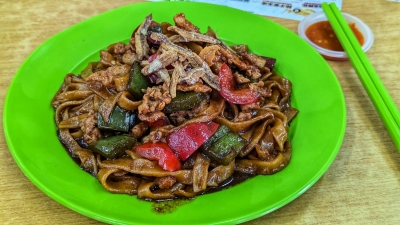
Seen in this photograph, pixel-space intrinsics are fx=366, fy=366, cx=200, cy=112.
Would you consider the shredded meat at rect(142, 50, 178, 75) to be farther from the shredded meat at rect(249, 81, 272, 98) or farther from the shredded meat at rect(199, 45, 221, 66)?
the shredded meat at rect(249, 81, 272, 98)

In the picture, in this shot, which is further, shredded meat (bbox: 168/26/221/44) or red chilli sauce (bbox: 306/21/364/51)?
red chilli sauce (bbox: 306/21/364/51)

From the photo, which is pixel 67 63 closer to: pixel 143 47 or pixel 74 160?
pixel 143 47

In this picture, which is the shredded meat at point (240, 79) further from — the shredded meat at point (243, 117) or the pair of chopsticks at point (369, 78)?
the pair of chopsticks at point (369, 78)

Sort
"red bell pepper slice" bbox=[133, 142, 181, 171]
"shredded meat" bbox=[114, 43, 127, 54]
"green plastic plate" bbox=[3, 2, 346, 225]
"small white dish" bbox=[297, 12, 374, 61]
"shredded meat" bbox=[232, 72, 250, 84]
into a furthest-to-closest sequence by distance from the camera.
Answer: "small white dish" bbox=[297, 12, 374, 61]
"shredded meat" bbox=[114, 43, 127, 54]
"shredded meat" bbox=[232, 72, 250, 84]
"red bell pepper slice" bbox=[133, 142, 181, 171]
"green plastic plate" bbox=[3, 2, 346, 225]

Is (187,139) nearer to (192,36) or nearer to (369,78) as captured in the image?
(192,36)

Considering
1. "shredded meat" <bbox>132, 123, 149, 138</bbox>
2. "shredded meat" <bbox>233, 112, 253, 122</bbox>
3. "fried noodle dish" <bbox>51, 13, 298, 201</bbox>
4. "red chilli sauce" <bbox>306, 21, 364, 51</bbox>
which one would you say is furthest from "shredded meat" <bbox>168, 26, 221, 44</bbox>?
"red chilli sauce" <bbox>306, 21, 364, 51</bbox>

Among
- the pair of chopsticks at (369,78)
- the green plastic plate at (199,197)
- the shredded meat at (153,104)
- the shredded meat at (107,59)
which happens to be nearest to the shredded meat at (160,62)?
the shredded meat at (153,104)

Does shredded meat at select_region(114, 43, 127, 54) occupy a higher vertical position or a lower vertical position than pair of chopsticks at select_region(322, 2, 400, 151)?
higher

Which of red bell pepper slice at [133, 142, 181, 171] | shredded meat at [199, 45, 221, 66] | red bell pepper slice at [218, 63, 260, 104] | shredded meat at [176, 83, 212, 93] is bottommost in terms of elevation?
red bell pepper slice at [133, 142, 181, 171]
